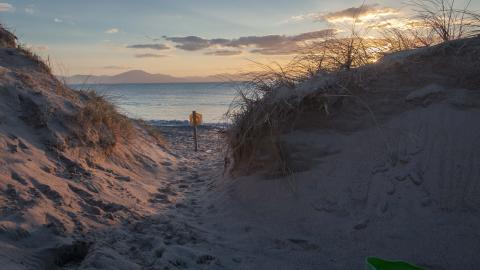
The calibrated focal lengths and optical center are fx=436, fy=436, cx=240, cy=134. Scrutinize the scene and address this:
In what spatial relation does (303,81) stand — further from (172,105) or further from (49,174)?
(172,105)

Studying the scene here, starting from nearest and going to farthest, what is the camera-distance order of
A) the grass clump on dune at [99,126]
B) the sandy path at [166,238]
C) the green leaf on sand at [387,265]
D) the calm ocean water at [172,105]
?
1. the green leaf on sand at [387,265]
2. the sandy path at [166,238]
3. the grass clump on dune at [99,126]
4. the calm ocean water at [172,105]

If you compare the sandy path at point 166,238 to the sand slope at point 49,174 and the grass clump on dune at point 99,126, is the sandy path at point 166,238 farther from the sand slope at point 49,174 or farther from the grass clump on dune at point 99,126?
the grass clump on dune at point 99,126

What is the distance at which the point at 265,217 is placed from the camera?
436 cm

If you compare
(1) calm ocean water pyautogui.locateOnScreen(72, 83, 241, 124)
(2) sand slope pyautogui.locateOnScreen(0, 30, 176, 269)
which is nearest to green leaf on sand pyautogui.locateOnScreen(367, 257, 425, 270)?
(2) sand slope pyautogui.locateOnScreen(0, 30, 176, 269)

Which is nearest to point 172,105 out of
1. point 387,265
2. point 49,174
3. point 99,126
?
point 99,126

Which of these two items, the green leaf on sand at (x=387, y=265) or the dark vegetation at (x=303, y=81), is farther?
Result: the dark vegetation at (x=303, y=81)

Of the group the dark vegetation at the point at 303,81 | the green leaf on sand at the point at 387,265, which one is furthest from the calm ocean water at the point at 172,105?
the green leaf on sand at the point at 387,265

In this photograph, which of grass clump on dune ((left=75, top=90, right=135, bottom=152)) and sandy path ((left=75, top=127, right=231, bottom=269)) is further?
grass clump on dune ((left=75, top=90, right=135, bottom=152))

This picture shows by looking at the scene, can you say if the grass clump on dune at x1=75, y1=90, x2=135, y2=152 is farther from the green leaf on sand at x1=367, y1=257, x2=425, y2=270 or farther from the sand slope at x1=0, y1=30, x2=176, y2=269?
the green leaf on sand at x1=367, y1=257, x2=425, y2=270

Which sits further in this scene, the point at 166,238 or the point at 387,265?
the point at 166,238

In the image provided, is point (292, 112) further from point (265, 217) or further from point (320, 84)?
point (265, 217)

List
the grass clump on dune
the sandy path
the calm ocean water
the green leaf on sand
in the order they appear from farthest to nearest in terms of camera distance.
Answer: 1. the calm ocean water
2. the grass clump on dune
3. the sandy path
4. the green leaf on sand

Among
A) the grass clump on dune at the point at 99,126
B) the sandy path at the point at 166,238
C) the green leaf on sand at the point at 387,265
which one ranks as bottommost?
the sandy path at the point at 166,238

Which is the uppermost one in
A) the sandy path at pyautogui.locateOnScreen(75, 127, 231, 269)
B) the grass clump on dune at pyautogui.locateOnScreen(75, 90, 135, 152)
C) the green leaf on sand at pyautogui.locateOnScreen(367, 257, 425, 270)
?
the grass clump on dune at pyautogui.locateOnScreen(75, 90, 135, 152)
